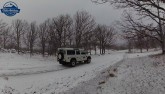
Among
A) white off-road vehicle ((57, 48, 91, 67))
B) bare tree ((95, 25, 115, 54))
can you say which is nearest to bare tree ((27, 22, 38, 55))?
bare tree ((95, 25, 115, 54))

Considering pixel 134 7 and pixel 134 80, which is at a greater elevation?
pixel 134 7

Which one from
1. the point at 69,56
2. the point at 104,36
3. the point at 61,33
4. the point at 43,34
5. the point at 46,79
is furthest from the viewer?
the point at 104,36

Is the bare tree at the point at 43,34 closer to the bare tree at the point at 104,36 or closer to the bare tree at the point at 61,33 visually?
→ the bare tree at the point at 61,33

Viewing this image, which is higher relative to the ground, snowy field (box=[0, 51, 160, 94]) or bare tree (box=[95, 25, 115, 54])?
bare tree (box=[95, 25, 115, 54])

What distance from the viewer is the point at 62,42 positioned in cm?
4294

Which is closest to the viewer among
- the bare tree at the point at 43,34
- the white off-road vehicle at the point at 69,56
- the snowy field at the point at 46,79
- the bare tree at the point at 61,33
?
the snowy field at the point at 46,79

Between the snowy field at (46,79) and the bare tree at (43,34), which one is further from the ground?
the bare tree at (43,34)

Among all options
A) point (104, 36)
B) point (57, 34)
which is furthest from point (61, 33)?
point (104, 36)

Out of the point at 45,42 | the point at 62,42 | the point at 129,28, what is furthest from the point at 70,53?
the point at 45,42

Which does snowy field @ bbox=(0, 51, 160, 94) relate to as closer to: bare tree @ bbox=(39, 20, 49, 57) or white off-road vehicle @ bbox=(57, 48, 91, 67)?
white off-road vehicle @ bbox=(57, 48, 91, 67)

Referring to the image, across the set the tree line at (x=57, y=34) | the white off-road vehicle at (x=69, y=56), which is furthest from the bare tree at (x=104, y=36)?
the white off-road vehicle at (x=69, y=56)

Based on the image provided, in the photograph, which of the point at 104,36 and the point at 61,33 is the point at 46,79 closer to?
the point at 61,33

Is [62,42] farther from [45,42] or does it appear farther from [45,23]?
[45,23]

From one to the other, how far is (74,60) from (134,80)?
15574mm
